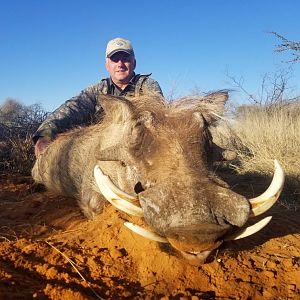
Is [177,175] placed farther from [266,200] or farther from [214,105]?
[214,105]

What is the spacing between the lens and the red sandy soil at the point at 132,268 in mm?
2475

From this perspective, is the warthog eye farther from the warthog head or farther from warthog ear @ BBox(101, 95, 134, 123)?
warthog ear @ BBox(101, 95, 134, 123)

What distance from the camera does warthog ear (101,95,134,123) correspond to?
3.61m

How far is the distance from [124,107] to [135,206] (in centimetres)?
127

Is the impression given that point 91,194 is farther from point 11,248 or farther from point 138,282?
point 138,282

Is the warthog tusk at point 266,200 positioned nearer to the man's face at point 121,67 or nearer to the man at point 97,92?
the man at point 97,92

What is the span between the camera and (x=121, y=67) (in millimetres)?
6320

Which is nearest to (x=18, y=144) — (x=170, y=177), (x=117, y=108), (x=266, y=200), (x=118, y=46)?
(x=118, y=46)

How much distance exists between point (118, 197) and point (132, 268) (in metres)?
0.48

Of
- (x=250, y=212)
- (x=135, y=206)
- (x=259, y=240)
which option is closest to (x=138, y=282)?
(x=135, y=206)

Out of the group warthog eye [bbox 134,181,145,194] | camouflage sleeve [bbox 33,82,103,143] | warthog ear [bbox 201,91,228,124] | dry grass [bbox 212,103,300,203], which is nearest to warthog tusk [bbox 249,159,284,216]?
warthog eye [bbox 134,181,145,194]

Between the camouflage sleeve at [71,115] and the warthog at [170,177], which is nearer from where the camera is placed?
the warthog at [170,177]

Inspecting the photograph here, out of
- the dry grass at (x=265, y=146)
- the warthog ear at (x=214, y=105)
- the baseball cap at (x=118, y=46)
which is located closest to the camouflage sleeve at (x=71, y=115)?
the baseball cap at (x=118, y=46)

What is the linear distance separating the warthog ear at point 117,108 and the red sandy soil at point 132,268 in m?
0.80
